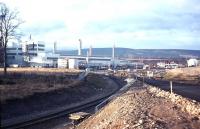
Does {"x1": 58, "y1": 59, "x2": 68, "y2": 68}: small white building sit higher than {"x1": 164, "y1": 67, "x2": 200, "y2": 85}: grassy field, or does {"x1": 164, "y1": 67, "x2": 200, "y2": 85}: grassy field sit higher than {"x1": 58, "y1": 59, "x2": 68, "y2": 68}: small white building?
{"x1": 58, "y1": 59, "x2": 68, "y2": 68}: small white building

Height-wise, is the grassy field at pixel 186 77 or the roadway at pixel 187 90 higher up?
the roadway at pixel 187 90

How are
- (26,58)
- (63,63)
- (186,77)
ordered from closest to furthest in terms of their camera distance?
(186,77) → (63,63) → (26,58)

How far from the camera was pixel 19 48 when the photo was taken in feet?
648

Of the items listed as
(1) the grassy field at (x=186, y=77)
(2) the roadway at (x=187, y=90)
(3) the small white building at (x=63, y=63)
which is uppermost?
(3) the small white building at (x=63, y=63)

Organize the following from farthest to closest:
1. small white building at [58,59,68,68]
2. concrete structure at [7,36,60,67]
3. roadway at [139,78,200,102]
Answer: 1. concrete structure at [7,36,60,67]
2. small white building at [58,59,68,68]
3. roadway at [139,78,200,102]

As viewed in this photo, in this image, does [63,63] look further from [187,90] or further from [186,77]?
[187,90]

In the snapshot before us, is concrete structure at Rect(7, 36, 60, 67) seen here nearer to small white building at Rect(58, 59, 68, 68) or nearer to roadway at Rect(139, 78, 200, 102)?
small white building at Rect(58, 59, 68, 68)

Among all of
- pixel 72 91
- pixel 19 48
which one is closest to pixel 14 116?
pixel 72 91

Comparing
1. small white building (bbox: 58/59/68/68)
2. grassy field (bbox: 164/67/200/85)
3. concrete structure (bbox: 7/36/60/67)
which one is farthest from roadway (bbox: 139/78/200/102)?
concrete structure (bbox: 7/36/60/67)

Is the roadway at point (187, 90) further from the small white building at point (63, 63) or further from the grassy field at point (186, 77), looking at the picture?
the small white building at point (63, 63)

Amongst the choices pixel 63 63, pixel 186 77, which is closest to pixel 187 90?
pixel 186 77

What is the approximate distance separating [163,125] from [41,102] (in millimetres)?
27323

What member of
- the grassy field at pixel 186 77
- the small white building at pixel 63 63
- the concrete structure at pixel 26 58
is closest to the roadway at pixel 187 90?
the grassy field at pixel 186 77

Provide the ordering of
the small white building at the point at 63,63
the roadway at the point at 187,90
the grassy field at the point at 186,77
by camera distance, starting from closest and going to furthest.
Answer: the roadway at the point at 187,90 < the grassy field at the point at 186,77 < the small white building at the point at 63,63
